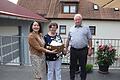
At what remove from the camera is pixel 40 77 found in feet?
17.7

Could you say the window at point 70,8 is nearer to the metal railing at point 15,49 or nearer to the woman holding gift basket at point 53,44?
the metal railing at point 15,49

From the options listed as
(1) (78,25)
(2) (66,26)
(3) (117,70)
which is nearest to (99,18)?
(2) (66,26)

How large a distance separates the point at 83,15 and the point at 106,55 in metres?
22.7

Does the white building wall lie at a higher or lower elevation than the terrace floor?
higher

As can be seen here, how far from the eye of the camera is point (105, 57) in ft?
24.6

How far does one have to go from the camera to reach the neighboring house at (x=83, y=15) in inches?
1149

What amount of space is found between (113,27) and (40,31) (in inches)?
970

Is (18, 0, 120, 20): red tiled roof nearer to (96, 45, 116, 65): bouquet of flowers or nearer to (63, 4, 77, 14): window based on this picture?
(63, 4, 77, 14): window

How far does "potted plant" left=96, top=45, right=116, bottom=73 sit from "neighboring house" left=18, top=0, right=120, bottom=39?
2059cm

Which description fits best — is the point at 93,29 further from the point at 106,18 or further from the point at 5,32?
the point at 5,32

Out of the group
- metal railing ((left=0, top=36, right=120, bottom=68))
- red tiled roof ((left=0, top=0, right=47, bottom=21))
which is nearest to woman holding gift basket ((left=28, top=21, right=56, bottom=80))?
metal railing ((left=0, top=36, right=120, bottom=68))

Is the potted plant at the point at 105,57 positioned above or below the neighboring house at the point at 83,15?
below

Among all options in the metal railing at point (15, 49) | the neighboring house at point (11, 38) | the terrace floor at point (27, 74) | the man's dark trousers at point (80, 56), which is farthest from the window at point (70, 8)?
the man's dark trousers at point (80, 56)

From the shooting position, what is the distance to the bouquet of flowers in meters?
7.49
